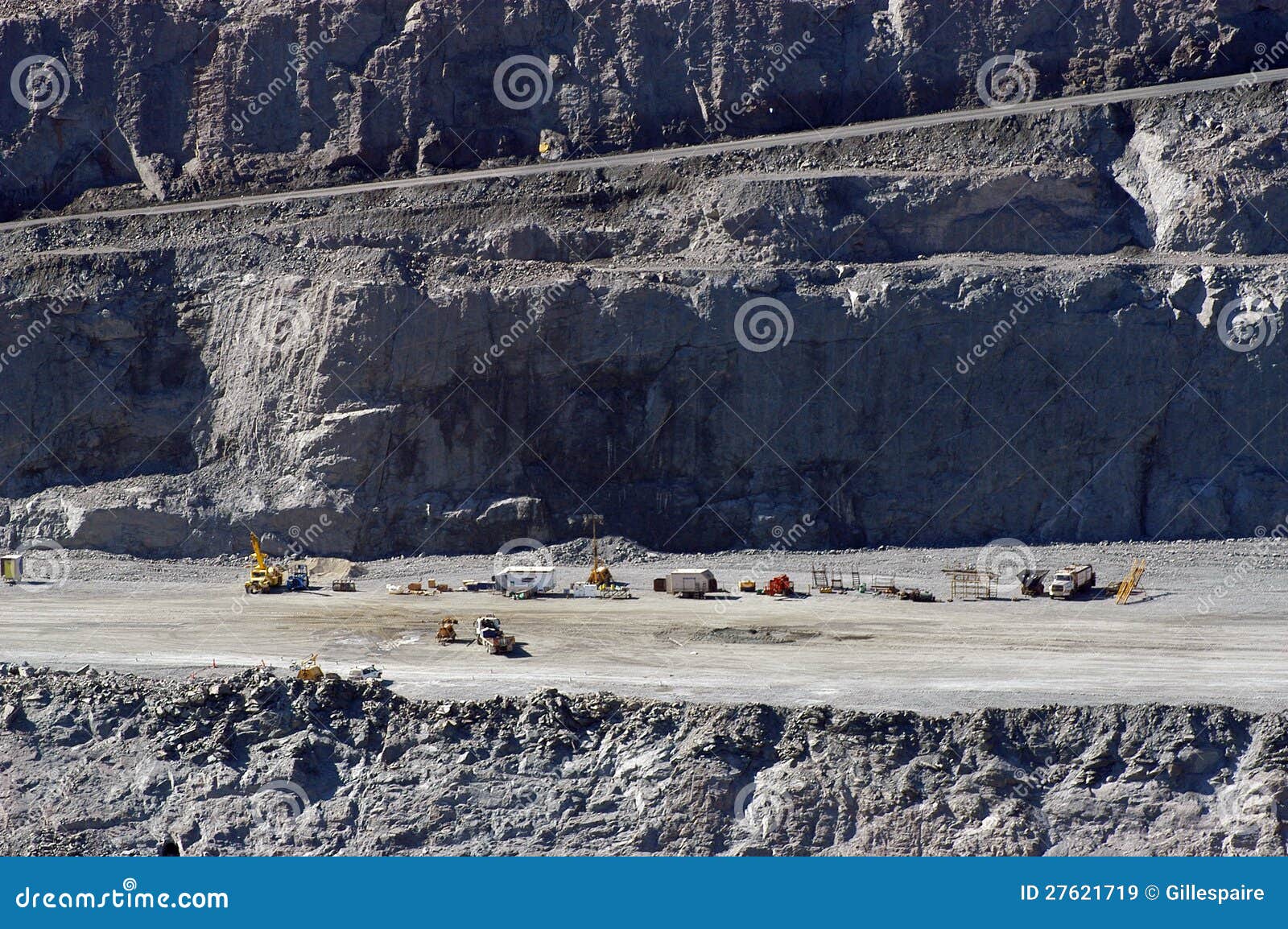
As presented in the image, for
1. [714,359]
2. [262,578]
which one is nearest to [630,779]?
[262,578]

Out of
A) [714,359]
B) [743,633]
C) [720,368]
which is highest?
[714,359]

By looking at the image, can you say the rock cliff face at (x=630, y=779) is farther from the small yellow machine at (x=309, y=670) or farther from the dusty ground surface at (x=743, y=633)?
the dusty ground surface at (x=743, y=633)

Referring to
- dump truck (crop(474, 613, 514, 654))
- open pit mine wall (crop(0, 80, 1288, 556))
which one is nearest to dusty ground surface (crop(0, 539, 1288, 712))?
dump truck (crop(474, 613, 514, 654))

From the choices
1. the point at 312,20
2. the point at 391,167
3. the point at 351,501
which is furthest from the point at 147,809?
the point at 312,20

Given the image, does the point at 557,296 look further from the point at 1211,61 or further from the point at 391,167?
the point at 1211,61

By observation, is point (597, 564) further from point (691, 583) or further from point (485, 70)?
point (485, 70)
